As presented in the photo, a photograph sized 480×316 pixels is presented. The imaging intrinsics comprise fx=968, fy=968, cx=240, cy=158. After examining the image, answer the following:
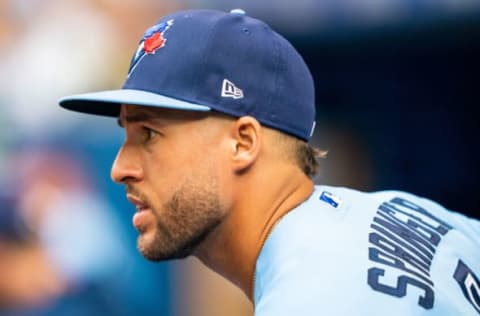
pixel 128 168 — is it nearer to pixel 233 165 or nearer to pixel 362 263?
pixel 233 165

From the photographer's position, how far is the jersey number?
98.7 inches

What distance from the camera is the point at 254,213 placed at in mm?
2682

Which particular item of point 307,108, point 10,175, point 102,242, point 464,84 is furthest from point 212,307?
point 307,108

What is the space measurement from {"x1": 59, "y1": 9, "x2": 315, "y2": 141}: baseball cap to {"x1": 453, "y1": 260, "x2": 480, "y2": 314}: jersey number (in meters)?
0.59

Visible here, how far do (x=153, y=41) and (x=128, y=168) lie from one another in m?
0.37

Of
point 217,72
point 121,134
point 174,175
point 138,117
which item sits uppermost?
point 217,72

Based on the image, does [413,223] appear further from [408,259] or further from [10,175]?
[10,175]

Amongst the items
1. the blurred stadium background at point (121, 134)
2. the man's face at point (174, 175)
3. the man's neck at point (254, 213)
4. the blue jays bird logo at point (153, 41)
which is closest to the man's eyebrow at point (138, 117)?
the man's face at point (174, 175)

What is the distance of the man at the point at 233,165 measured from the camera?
2.58m

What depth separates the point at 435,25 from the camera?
727 cm

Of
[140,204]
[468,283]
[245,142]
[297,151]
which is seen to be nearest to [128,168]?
[140,204]

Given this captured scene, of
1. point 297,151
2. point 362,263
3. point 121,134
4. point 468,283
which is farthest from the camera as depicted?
point 121,134

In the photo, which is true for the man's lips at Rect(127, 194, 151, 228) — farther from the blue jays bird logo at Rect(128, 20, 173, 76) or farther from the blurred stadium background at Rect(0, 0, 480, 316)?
the blurred stadium background at Rect(0, 0, 480, 316)

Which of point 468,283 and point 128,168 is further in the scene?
point 128,168
